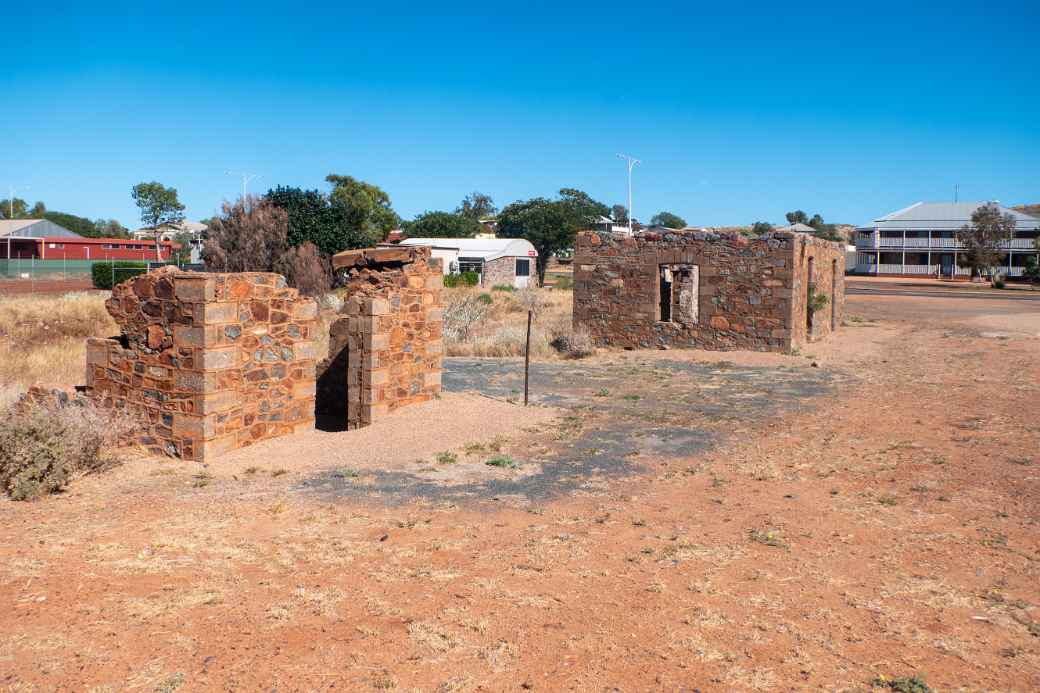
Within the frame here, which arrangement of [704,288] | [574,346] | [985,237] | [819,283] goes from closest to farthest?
[574,346] < [704,288] < [819,283] < [985,237]

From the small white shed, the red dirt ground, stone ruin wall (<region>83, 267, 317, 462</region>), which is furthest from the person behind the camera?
the small white shed

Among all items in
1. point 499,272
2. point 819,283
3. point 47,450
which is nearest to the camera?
point 47,450

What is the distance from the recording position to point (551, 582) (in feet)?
20.0

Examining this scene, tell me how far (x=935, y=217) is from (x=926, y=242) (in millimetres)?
2993

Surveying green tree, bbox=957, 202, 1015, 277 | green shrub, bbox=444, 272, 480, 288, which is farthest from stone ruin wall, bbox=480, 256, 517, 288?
green tree, bbox=957, 202, 1015, 277

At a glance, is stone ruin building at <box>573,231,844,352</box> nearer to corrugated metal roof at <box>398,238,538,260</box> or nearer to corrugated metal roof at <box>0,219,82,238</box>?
corrugated metal roof at <box>398,238,538,260</box>

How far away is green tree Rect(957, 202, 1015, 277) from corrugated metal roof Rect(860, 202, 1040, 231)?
6.83m

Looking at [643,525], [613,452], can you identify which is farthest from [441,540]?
[613,452]

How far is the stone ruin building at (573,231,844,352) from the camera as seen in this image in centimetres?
1980

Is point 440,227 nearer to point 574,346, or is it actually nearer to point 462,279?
point 462,279

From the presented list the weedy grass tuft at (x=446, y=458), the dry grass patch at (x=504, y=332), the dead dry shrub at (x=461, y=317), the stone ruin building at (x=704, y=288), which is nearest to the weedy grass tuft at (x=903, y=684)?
the weedy grass tuft at (x=446, y=458)

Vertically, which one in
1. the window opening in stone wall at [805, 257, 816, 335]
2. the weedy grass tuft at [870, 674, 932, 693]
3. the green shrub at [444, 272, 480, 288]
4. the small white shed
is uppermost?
the small white shed

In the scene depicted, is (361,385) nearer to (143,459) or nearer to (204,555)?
(143,459)

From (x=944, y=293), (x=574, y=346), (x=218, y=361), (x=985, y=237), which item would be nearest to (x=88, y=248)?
(x=574, y=346)
